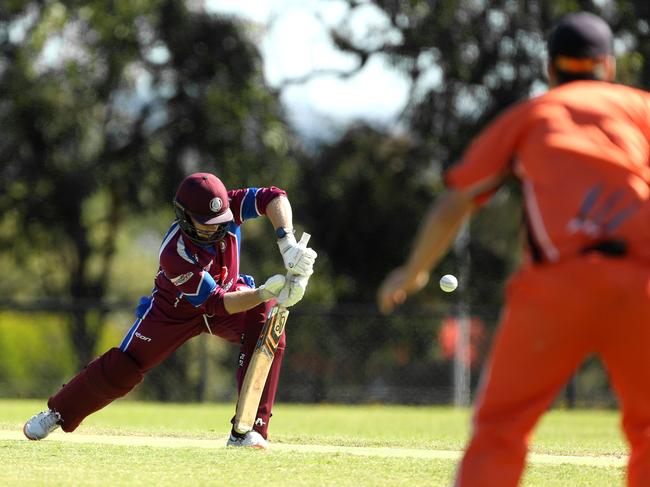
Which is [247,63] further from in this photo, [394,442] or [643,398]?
[643,398]

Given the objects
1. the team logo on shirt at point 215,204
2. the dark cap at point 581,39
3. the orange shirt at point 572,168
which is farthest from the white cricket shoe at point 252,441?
the dark cap at point 581,39

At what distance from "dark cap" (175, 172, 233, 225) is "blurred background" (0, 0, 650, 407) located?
1382 centimetres

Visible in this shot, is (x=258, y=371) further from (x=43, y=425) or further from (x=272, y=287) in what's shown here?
(x=43, y=425)

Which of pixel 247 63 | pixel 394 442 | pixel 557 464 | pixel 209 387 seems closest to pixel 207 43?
pixel 247 63

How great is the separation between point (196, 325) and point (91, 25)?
16.3 m

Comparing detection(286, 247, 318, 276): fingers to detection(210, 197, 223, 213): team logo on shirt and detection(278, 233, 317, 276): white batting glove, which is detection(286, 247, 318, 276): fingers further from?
detection(210, 197, 223, 213): team logo on shirt

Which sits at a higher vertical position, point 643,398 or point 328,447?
point 643,398

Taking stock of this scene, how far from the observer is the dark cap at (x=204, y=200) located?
8.05 meters

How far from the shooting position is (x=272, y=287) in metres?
8.00

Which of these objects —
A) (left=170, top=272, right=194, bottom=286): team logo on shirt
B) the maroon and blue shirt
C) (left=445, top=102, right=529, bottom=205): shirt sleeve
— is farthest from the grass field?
(left=445, top=102, right=529, bottom=205): shirt sleeve

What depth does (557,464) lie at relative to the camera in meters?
7.76

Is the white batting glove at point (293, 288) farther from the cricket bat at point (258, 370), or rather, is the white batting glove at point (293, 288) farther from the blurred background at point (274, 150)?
the blurred background at point (274, 150)

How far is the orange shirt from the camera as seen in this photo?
466 cm

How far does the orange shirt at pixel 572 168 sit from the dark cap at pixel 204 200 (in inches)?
137
